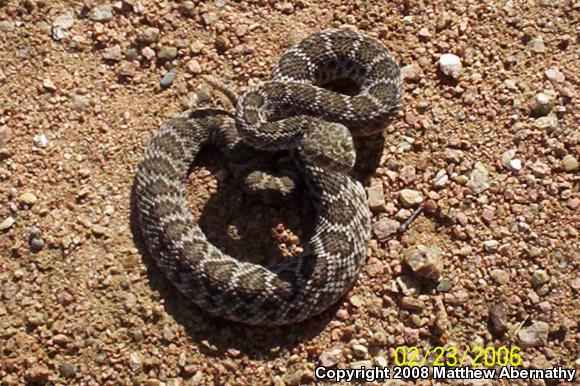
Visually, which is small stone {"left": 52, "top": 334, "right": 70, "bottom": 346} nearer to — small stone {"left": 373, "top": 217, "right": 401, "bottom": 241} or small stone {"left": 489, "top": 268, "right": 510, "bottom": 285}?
small stone {"left": 373, "top": 217, "right": 401, "bottom": 241}

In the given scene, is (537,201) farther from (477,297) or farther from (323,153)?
(323,153)

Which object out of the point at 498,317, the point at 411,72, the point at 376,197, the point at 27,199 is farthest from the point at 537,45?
the point at 27,199

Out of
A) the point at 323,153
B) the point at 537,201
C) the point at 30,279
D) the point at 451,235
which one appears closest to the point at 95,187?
the point at 30,279

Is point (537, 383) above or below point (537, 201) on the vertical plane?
Result: below

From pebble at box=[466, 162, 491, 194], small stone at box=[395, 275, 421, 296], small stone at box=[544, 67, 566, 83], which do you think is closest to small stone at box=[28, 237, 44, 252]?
small stone at box=[395, 275, 421, 296]

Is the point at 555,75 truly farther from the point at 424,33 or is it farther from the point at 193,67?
the point at 193,67

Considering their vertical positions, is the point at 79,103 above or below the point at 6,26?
below
